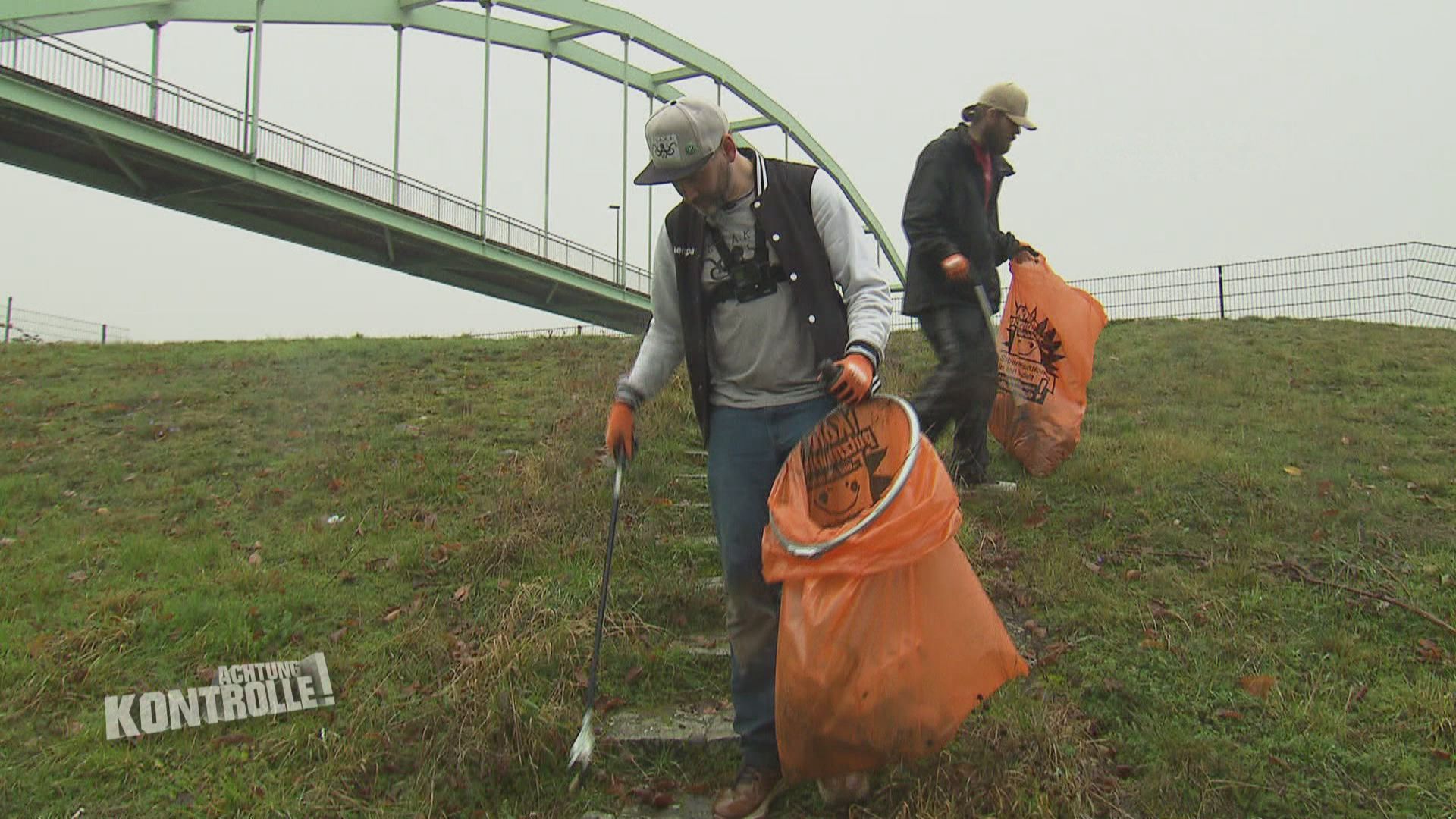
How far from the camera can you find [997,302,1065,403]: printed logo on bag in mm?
4734

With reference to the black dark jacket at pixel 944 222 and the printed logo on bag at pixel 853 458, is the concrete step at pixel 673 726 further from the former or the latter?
the black dark jacket at pixel 944 222

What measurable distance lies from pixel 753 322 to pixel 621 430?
0.55m

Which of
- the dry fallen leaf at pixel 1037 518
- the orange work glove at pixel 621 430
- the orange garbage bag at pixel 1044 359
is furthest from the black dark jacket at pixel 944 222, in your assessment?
the orange work glove at pixel 621 430

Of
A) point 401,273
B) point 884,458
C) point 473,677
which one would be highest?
point 401,273

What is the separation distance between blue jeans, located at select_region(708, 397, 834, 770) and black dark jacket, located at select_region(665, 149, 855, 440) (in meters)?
0.17

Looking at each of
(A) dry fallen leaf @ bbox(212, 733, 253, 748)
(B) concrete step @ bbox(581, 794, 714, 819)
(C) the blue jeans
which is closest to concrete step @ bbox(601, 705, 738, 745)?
(B) concrete step @ bbox(581, 794, 714, 819)

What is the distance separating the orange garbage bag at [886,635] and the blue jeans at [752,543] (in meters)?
0.25

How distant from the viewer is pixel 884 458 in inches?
90.0

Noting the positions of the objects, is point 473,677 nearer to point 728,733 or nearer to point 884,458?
point 728,733

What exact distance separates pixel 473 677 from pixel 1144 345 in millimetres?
8001

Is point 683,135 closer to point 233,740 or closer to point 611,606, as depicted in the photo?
point 611,606

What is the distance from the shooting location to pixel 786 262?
98.3 inches

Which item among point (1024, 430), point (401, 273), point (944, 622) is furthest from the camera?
point (401, 273)

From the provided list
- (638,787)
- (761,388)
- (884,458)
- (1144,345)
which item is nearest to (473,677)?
(638,787)
